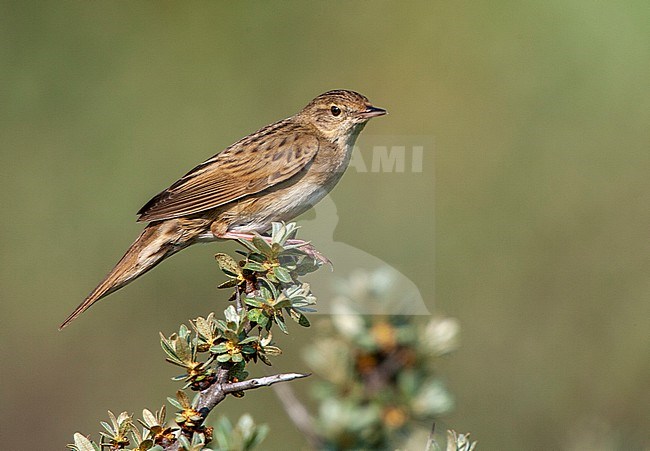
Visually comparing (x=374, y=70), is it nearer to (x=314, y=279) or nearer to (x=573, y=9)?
(x=573, y=9)

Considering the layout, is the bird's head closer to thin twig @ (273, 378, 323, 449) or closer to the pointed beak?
the pointed beak

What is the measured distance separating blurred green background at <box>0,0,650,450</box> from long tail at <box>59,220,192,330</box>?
40.5 inches

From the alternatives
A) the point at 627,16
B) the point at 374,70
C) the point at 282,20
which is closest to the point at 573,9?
the point at 627,16

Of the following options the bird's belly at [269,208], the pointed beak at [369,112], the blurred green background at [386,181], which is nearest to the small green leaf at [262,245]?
the bird's belly at [269,208]

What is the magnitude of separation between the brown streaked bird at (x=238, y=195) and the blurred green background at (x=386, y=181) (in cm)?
65

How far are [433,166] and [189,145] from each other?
1.33m

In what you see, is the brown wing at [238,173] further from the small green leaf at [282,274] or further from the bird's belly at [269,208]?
the small green leaf at [282,274]

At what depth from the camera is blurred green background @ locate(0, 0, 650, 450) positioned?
15.3 feet

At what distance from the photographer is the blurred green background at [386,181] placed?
468cm

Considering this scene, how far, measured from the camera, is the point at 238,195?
12.6 feet

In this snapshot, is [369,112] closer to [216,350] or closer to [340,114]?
[340,114]

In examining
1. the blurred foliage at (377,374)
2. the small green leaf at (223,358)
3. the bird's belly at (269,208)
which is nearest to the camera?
the blurred foliage at (377,374)

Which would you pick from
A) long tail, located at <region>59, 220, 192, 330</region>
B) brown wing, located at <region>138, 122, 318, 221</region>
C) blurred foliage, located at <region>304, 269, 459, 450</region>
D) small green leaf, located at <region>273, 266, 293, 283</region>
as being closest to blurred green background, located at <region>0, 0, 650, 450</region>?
brown wing, located at <region>138, 122, 318, 221</region>

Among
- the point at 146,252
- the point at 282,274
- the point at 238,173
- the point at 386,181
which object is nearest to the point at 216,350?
the point at 282,274
